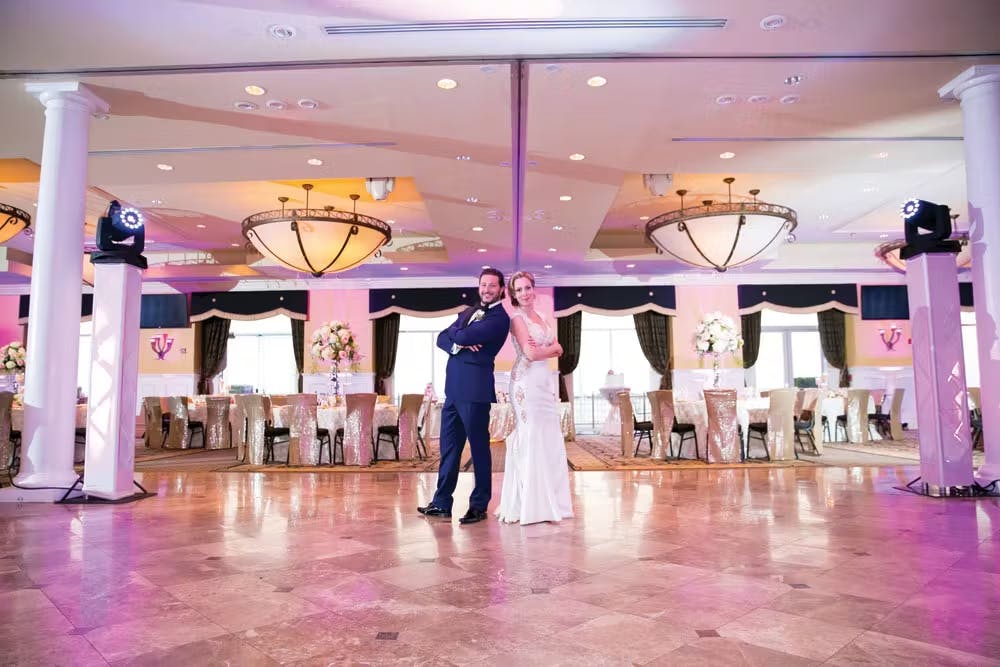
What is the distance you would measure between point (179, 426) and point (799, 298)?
12625 mm

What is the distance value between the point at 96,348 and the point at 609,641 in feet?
16.2

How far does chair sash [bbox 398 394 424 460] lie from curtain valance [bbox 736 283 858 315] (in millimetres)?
8511

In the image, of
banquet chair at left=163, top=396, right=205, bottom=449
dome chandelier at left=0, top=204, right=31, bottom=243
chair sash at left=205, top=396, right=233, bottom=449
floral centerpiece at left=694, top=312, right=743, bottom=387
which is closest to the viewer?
dome chandelier at left=0, top=204, right=31, bottom=243

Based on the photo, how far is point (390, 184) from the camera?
843 centimetres

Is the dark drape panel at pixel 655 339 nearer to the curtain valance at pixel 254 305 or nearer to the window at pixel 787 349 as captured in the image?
the window at pixel 787 349

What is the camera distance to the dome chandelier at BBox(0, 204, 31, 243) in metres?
8.30

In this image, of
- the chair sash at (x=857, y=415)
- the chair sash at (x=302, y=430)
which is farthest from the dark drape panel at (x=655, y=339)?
the chair sash at (x=302, y=430)

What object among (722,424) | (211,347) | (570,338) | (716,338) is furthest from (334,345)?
(211,347)

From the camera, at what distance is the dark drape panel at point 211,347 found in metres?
14.6

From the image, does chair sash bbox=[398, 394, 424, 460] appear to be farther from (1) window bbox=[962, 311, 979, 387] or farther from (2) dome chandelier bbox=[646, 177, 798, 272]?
(1) window bbox=[962, 311, 979, 387]

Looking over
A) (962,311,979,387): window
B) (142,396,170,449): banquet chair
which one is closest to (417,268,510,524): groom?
(142,396,170,449): banquet chair

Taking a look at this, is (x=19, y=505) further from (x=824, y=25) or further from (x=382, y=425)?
(x=824, y=25)

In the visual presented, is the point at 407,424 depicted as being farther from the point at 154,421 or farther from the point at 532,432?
the point at 154,421

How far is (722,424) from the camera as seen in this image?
8430mm
